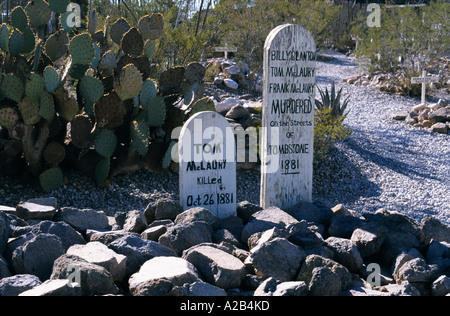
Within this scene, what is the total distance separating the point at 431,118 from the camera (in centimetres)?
1085

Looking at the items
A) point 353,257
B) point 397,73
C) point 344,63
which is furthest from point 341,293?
point 344,63

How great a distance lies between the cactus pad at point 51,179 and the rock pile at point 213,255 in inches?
58.7

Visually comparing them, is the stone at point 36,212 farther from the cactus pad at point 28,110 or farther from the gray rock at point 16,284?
the cactus pad at point 28,110

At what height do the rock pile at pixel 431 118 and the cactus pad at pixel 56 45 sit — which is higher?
the cactus pad at pixel 56 45

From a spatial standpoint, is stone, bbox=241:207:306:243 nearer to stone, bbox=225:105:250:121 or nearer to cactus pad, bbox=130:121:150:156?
cactus pad, bbox=130:121:150:156

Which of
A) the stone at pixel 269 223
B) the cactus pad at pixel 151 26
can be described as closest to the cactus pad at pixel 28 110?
the cactus pad at pixel 151 26

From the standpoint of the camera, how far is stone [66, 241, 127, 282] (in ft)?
10.7

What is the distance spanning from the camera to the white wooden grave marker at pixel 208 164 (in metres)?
4.80

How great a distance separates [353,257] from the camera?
3693mm

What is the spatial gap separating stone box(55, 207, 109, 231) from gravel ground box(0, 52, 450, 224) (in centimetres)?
152

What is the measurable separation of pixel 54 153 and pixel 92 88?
0.78 metres

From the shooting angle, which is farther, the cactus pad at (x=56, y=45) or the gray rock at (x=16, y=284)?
the cactus pad at (x=56, y=45)

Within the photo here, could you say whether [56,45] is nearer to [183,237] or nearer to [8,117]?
[8,117]

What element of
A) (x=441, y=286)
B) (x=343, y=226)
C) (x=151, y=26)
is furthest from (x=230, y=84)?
(x=441, y=286)
